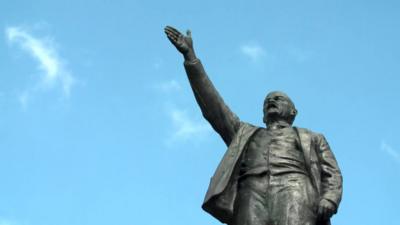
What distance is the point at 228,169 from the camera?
1166cm

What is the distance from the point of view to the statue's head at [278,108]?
41.5 ft

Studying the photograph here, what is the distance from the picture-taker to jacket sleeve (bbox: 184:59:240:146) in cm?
1245

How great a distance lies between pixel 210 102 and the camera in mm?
12438

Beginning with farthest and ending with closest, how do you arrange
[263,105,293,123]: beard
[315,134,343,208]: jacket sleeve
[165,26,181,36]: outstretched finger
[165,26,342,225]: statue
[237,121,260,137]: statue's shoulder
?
[165,26,181,36]: outstretched finger < [263,105,293,123]: beard < [237,121,260,137]: statue's shoulder < [315,134,343,208]: jacket sleeve < [165,26,342,225]: statue

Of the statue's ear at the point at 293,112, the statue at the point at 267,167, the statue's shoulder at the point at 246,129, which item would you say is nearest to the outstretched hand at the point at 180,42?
the statue at the point at 267,167

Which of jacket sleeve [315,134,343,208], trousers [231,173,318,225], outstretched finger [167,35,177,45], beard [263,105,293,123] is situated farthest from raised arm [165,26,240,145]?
jacket sleeve [315,134,343,208]

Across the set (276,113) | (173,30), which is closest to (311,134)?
(276,113)

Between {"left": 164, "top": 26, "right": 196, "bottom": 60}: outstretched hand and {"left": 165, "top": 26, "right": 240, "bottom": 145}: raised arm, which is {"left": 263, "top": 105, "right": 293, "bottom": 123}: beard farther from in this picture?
{"left": 164, "top": 26, "right": 196, "bottom": 60}: outstretched hand

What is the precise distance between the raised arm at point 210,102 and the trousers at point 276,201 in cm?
113

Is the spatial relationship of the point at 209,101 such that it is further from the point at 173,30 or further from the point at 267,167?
the point at 267,167

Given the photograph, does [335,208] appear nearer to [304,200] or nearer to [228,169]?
[304,200]

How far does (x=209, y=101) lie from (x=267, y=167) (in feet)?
4.72

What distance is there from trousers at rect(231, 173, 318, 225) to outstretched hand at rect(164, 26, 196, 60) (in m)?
2.19

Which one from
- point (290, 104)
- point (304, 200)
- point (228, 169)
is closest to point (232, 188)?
point (228, 169)
